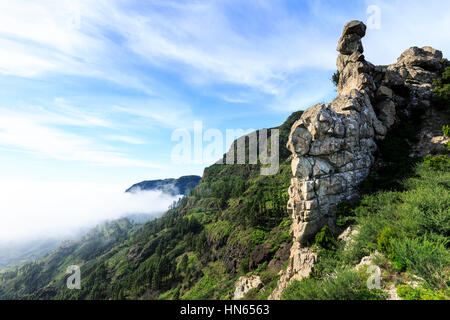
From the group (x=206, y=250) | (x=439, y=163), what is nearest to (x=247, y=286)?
(x=439, y=163)

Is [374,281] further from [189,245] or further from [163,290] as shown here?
[189,245]

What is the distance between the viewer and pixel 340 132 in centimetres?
1898

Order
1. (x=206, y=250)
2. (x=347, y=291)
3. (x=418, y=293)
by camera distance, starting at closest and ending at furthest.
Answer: (x=418, y=293) → (x=347, y=291) → (x=206, y=250)

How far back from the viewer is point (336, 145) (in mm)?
18719

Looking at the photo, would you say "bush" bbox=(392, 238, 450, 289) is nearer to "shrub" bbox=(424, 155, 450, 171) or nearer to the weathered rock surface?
"shrub" bbox=(424, 155, 450, 171)

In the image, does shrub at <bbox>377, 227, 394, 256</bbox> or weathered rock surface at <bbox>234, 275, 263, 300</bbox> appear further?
weathered rock surface at <bbox>234, 275, 263, 300</bbox>

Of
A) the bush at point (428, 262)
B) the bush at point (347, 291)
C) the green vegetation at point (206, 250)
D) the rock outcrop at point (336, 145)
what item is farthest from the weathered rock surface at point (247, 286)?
the bush at point (428, 262)

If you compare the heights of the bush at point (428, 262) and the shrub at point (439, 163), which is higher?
the shrub at point (439, 163)

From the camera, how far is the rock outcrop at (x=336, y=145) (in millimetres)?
17266

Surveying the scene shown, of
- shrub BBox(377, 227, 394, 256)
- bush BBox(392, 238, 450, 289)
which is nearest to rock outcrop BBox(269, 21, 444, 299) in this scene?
shrub BBox(377, 227, 394, 256)

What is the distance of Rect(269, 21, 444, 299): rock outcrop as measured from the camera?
1727 cm

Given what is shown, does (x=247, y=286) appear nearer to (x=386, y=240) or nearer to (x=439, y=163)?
(x=386, y=240)

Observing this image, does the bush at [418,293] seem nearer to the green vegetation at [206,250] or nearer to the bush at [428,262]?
the bush at [428,262]
